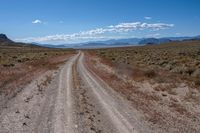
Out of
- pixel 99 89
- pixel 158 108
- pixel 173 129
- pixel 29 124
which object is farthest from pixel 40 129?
pixel 99 89

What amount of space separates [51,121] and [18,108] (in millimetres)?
2906

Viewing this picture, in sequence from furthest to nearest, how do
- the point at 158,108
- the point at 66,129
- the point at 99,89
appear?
the point at 99,89
the point at 158,108
the point at 66,129

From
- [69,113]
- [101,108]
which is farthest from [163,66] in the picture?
[69,113]

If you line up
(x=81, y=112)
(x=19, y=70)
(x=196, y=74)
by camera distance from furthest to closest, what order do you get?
1. (x=19, y=70)
2. (x=196, y=74)
3. (x=81, y=112)

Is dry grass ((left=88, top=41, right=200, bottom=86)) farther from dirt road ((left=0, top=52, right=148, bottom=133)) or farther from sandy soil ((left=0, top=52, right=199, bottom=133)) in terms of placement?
dirt road ((left=0, top=52, right=148, bottom=133))

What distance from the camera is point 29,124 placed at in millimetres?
9812

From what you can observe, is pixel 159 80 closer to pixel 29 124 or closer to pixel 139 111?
pixel 139 111

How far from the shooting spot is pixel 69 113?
11328 mm

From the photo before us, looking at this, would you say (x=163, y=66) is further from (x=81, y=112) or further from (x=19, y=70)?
(x=81, y=112)

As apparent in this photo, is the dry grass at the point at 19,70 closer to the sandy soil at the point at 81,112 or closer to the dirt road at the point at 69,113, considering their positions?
the sandy soil at the point at 81,112

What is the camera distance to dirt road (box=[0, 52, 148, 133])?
937 centimetres

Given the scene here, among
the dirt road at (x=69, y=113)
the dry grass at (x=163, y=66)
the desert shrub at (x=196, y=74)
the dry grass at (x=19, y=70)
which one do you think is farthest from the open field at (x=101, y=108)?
the dry grass at (x=163, y=66)

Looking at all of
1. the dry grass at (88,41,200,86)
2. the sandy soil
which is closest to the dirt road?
the sandy soil

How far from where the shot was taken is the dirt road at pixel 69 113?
9367mm
